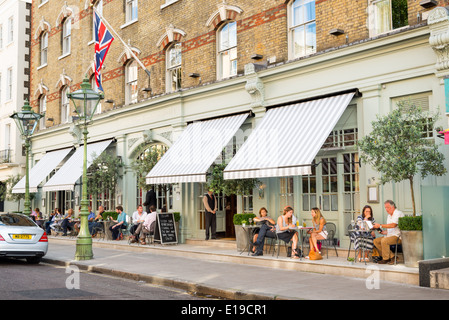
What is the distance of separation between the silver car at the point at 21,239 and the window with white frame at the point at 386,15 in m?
10.2

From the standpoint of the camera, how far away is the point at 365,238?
1102cm

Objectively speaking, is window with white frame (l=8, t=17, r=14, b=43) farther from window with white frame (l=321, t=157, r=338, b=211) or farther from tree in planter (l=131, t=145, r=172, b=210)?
window with white frame (l=321, t=157, r=338, b=211)

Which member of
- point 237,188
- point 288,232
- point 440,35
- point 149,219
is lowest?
point 288,232

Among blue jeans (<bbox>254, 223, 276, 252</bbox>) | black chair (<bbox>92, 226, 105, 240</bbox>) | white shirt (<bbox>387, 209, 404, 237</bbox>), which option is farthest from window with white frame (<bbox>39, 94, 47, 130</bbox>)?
white shirt (<bbox>387, 209, 404, 237</bbox>)

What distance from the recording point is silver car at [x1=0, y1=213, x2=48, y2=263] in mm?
13070

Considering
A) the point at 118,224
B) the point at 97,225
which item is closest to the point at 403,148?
the point at 118,224

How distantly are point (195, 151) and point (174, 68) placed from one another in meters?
4.18

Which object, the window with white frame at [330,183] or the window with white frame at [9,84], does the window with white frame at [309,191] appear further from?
the window with white frame at [9,84]

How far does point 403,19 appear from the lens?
1208cm

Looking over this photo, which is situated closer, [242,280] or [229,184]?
[242,280]

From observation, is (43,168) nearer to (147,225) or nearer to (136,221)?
(136,221)

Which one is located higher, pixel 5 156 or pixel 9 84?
pixel 9 84

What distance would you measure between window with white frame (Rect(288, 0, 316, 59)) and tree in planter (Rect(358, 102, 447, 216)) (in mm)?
4122
